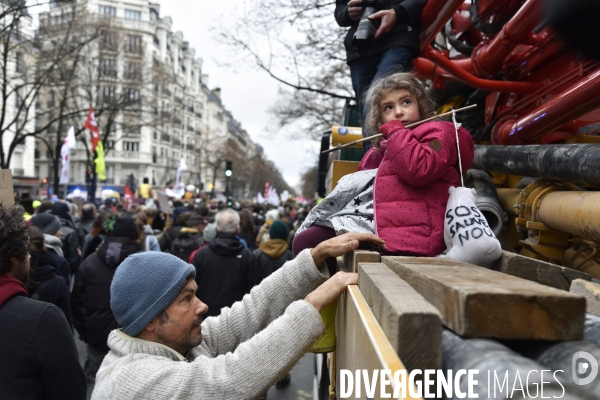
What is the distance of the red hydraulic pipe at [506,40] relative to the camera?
116 inches

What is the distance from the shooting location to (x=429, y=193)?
90.7 inches

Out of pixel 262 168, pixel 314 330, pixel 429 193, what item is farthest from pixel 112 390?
pixel 262 168

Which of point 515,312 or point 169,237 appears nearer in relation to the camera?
point 515,312

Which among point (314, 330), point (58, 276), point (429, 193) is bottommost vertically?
point (58, 276)

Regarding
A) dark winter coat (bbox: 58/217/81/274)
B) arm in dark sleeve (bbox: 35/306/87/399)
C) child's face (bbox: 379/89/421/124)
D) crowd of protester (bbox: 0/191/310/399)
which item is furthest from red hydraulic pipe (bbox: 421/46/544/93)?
dark winter coat (bbox: 58/217/81/274)

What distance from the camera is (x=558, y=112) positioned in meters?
2.79

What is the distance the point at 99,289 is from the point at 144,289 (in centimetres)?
374

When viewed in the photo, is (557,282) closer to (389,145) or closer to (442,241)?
(442,241)

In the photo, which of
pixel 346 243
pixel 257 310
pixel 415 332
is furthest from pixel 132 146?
pixel 415 332

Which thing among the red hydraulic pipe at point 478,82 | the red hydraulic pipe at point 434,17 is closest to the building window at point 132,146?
the red hydraulic pipe at point 478,82

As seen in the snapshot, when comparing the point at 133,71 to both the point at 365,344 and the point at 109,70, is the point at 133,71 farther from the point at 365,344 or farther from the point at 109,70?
the point at 365,344

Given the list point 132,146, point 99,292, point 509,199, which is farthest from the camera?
point 132,146

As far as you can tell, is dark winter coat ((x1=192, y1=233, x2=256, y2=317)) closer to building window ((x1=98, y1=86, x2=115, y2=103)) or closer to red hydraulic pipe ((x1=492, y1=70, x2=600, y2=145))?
red hydraulic pipe ((x1=492, y1=70, x2=600, y2=145))

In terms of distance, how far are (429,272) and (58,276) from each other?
Answer: 4020 millimetres
